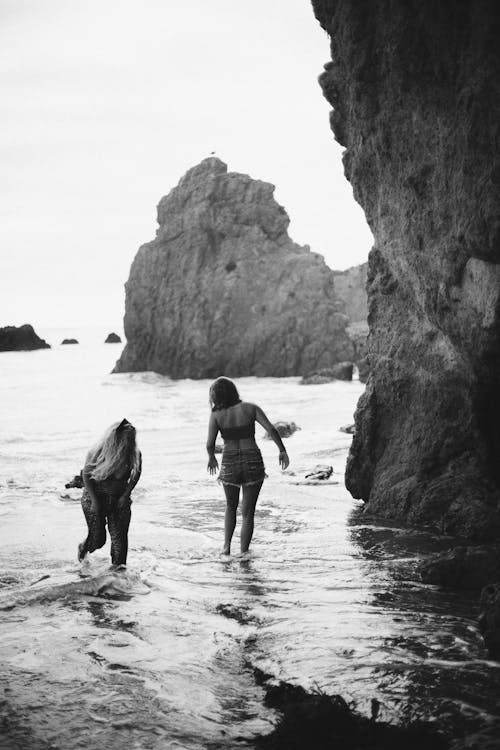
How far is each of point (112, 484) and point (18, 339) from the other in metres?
67.0

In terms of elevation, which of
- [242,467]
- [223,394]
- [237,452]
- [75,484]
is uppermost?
[223,394]

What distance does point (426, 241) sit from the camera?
7.92 meters

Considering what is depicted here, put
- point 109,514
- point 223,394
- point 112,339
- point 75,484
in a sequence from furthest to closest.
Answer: point 112,339, point 75,484, point 223,394, point 109,514

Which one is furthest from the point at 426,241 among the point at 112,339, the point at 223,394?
the point at 112,339

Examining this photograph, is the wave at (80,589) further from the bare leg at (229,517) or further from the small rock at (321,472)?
the small rock at (321,472)

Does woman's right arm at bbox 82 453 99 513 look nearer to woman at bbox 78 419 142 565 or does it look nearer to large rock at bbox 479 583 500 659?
woman at bbox 78 419 142 565

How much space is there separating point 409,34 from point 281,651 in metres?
Answer: 5.71

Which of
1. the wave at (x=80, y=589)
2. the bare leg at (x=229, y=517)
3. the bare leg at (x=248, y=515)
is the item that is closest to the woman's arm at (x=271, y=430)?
the bare leg at (x=248, y=515)

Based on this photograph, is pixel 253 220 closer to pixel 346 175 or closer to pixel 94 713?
pixel 346 175

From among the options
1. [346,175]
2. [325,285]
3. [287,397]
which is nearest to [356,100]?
[346,175]

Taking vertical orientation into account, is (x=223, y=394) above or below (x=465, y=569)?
above

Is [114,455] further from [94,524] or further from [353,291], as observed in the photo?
[353,291]

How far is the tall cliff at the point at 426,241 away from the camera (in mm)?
6465

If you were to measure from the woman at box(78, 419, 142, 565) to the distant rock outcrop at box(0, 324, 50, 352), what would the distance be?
211ft
